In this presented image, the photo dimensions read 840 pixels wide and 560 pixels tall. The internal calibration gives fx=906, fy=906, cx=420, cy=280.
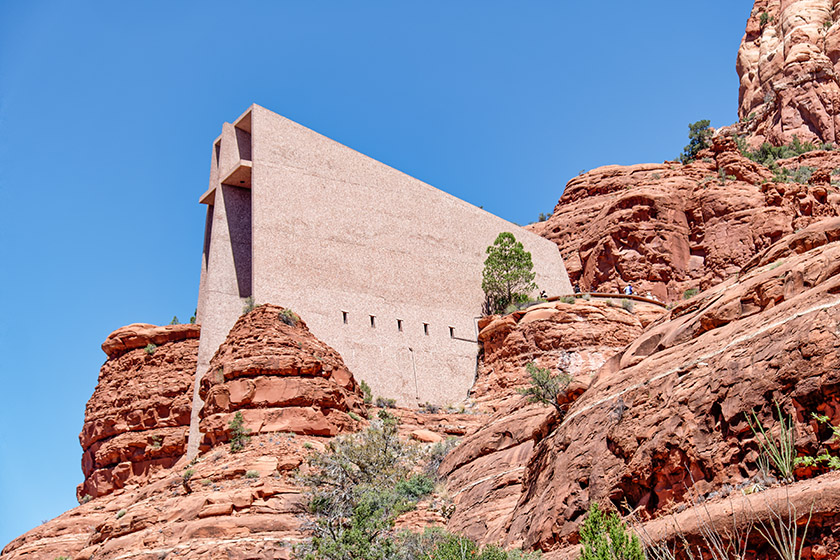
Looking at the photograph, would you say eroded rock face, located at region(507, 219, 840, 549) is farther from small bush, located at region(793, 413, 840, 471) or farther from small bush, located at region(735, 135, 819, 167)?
small bush, located at region(735, 135, 819, 167)

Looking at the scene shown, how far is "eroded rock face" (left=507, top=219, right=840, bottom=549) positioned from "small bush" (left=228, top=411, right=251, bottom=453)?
8.27 metres

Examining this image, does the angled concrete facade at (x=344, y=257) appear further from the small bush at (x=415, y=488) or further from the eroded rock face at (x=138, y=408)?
the small bush at (x=415, y=488)

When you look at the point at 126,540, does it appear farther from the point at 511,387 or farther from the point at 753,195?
the point at 753,195

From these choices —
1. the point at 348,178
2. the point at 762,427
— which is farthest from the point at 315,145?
the point at 762,427

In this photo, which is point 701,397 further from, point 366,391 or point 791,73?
point 791,73

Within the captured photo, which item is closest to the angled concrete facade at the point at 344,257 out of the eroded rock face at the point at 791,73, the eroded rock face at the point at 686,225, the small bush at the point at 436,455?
the small bush at the point at 436,455

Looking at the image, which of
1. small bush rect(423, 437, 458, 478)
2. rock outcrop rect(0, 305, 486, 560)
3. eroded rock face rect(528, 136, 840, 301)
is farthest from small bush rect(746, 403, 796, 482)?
eroded rock face rect(528, 136, 840, 301)

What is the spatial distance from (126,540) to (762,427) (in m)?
13.8

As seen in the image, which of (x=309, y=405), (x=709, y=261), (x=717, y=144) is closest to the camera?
(x=309, y=405)

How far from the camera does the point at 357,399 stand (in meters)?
24.5

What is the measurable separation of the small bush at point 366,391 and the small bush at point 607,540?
1556 centimetres

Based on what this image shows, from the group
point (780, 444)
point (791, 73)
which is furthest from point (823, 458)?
point (791, 73)

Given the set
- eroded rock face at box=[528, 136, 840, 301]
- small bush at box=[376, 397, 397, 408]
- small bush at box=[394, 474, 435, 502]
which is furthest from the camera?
eroded rock face at box=[528, 136, 840, 301]

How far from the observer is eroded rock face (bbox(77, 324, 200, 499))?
27.3 metres
